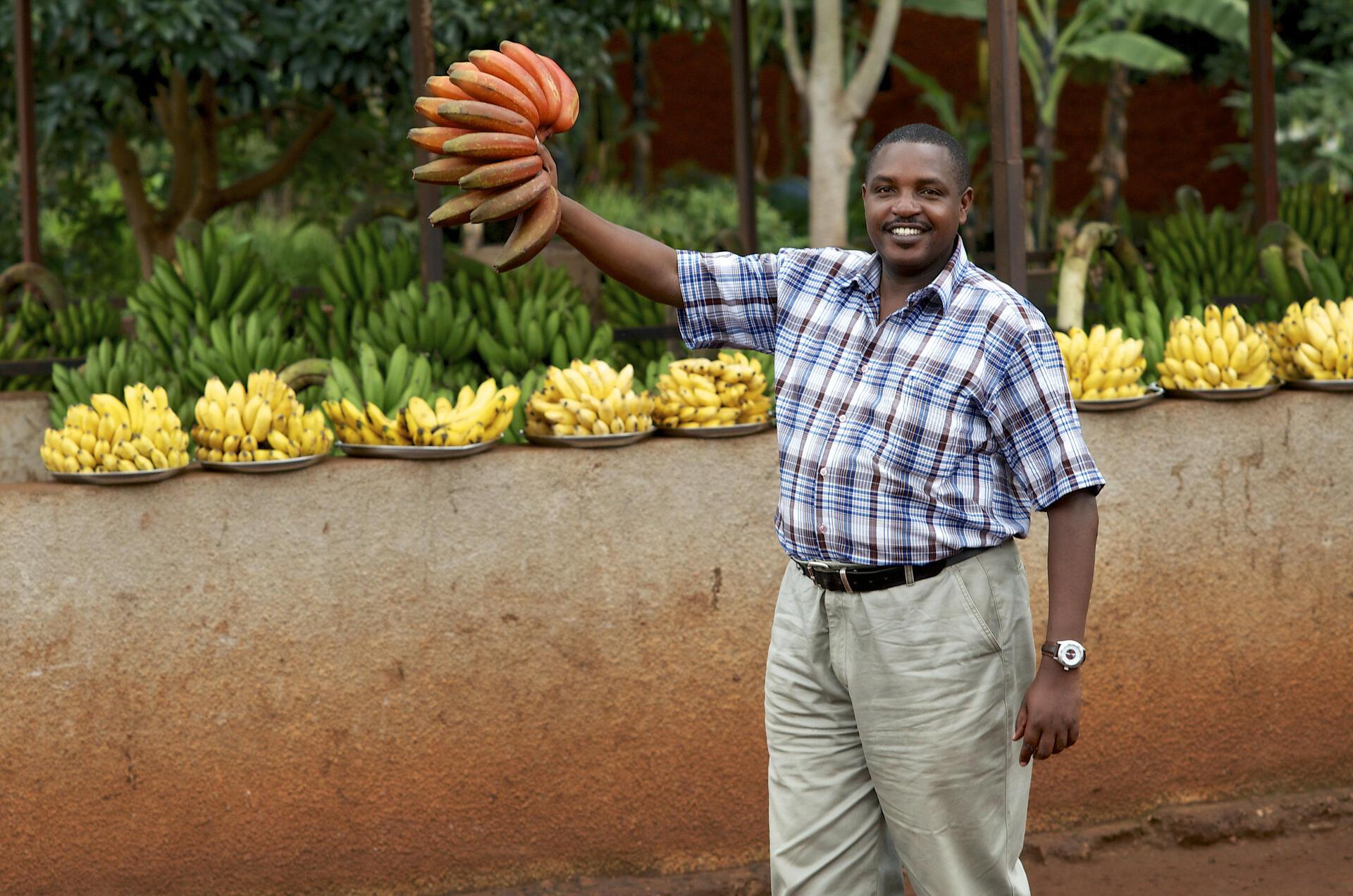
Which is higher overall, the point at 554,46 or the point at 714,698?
the point at 554,46

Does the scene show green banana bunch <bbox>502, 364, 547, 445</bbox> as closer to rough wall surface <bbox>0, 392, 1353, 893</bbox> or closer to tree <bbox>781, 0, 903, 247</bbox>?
rough wall surface <bbox>0, 392, 1353, 893</bbox>

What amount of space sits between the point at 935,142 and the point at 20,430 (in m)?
3.68

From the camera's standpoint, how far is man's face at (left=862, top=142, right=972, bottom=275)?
237 cm

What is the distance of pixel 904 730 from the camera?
2.45 m

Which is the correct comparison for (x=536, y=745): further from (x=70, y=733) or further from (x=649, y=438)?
(x=70, y=733)

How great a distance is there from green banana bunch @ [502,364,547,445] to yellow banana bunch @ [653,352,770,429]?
0.35 meters

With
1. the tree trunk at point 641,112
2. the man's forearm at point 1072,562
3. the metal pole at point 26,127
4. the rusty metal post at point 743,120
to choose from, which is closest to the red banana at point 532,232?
the man's forearm at point 1072,562

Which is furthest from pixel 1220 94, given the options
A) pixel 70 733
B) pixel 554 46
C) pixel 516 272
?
pixel 70 733

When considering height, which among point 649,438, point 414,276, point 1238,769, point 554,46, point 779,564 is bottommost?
point 1238,769

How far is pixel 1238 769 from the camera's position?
169 inches

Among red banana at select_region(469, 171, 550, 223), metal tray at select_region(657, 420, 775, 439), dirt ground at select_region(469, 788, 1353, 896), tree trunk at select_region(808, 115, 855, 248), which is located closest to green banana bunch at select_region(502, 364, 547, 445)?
metal tray at select_region(657, 420, 775, 439)

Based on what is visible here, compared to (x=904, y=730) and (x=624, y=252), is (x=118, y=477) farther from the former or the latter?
(x=904, y=730)

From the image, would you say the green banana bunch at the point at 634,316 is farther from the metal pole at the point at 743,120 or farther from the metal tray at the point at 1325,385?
the metal tray at the point at 1325,385

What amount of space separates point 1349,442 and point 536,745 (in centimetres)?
242
